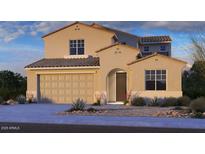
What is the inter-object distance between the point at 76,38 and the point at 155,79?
5.59 meters

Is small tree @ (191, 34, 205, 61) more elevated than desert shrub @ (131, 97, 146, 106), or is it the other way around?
small tree @ (191, 34, 205, 61)

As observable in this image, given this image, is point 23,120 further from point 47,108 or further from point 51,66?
point 51,66

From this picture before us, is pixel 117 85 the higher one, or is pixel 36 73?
pixel 36 73

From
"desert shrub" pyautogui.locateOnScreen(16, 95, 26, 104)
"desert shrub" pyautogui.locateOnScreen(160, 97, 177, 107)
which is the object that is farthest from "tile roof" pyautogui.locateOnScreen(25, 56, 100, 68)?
"desert shrub" pyautogui.locateOnScreen(160, 97, 177, 107)

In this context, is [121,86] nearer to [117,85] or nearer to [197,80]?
[117,85]

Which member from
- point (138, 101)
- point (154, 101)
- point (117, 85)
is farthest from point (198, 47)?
point (117, 85)

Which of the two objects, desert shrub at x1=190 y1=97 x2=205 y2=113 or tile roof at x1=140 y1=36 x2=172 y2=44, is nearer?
desert shrub at x1=190 y1=97 x2=205 y2=113

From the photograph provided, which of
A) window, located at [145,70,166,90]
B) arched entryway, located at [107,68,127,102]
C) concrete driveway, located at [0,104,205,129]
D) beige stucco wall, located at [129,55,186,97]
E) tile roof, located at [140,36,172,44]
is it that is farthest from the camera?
arched entryway, located at [107,68,127,102]

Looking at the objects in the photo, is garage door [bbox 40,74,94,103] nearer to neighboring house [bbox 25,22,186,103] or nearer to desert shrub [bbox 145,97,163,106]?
neighboring house [bbox 25,22,186,103]

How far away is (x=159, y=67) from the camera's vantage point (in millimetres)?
25297

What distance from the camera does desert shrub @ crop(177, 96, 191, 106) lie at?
71.3 feet

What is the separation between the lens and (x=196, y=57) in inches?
869
